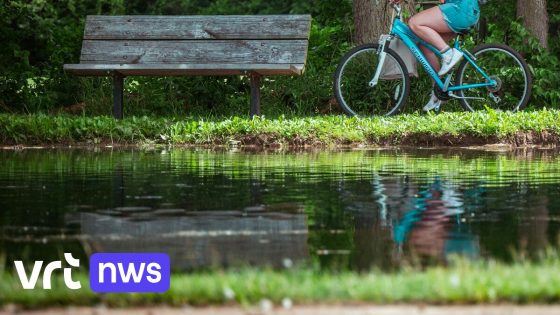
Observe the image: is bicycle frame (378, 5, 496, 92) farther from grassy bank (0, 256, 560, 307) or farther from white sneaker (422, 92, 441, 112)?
grassy bank (0, 256, 560, 307)

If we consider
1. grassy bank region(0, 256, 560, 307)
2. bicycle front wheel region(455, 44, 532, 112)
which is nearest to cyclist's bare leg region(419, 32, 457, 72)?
bicycle front wheel region(455, 44, 532, 112)

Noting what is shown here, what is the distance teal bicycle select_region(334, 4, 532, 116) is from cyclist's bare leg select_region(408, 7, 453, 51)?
8.7 inches

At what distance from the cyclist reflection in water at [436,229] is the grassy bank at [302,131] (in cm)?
441

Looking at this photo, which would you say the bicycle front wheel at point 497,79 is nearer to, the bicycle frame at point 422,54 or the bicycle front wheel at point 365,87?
the bicycle frame at point 422,54

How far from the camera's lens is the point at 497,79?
14.3 metres

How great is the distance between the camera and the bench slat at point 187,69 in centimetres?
1405

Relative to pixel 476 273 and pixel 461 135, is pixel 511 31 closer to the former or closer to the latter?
pixel 461 135

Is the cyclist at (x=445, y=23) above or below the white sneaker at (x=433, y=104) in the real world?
above

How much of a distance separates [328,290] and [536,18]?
1440cm

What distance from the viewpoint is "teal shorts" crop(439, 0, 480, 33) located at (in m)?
13.9

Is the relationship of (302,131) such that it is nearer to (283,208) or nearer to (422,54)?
(422,54)

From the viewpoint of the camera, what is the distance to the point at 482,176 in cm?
922

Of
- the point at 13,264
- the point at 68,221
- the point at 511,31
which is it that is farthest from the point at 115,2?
the point at 13,264

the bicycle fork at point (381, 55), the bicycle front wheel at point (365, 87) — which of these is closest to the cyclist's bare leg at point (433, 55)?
the bicycle fork at point (381, 55)
